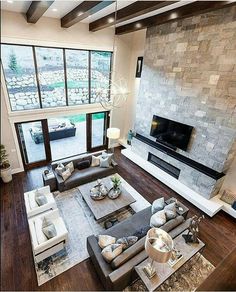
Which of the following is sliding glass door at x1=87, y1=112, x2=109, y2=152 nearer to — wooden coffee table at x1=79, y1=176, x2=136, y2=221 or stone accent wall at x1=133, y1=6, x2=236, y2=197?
stone accent wall at x1=133, y1=6, x2=236, y2=197

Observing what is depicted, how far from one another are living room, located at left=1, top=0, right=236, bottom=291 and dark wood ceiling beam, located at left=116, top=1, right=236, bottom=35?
25mm

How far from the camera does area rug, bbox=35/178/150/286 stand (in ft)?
10.8

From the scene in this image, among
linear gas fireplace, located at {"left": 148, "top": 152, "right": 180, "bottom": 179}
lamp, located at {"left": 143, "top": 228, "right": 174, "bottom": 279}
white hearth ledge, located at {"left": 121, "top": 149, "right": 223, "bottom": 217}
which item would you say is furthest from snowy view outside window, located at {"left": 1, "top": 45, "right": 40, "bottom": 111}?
linear gas fireplace, located at {"left": 148, "top": 152, "right": 180, "bottom": 179}

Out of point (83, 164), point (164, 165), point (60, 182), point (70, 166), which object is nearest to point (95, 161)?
point (83, 164)

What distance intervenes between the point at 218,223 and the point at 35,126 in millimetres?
→ 5828

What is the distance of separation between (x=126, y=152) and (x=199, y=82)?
3.65m

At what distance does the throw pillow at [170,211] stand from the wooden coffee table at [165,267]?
417mm

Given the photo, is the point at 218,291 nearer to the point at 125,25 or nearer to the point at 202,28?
the point at 202,28

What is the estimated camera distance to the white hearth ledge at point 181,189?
4.61 metres

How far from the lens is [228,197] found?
4.70 m

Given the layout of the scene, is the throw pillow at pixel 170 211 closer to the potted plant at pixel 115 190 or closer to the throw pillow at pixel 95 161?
the potted plant at pixel 115 190

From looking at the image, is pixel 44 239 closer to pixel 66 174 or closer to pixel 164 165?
pixel 66 174

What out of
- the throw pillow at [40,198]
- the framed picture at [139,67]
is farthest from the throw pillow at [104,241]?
the framed picture at [139,67]

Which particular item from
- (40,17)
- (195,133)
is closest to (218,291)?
(40,17)
